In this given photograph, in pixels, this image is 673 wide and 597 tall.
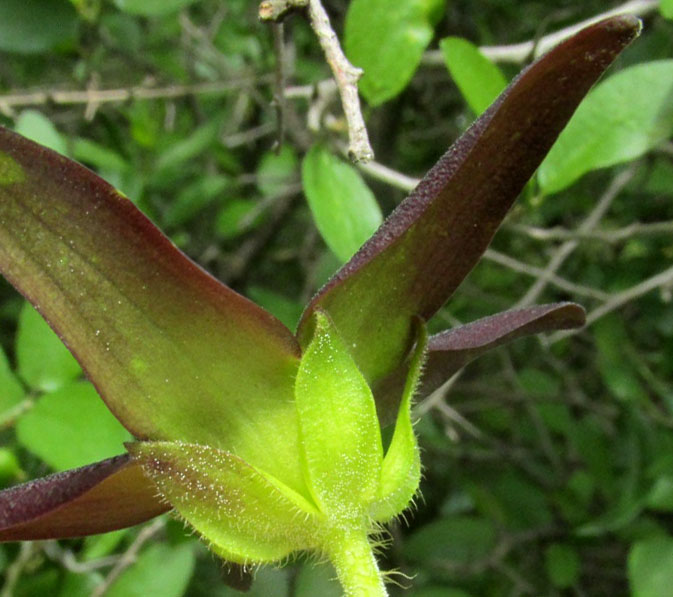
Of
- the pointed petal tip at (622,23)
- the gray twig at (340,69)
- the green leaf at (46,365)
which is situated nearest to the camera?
the pointed petal tip at (622,23)

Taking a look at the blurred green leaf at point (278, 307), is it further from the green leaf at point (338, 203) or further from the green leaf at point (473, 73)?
the green leaf at point (473, 73)

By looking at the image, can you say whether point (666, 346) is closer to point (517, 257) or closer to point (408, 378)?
point (517, 257)

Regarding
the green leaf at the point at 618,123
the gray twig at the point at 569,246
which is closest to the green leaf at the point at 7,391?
the green leaf at the point at 618,123

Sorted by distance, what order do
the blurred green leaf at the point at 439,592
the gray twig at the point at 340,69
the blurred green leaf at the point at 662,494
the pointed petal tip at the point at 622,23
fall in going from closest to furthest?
the pointed petal tip at the point at 622,23 < the gray twig at the point at 340,69 < the blurred green leaf at the point at 662,494 < the blurred green leaf at the point at 439,592

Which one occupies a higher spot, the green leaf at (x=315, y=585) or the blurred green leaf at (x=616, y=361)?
the blurred green leaf at (x=616, y=361)

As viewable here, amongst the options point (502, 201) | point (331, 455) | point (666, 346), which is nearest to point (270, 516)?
point (331, 455)

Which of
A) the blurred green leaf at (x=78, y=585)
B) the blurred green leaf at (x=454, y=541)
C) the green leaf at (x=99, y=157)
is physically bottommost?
the blurred green leaf at (x=78, y=585)
